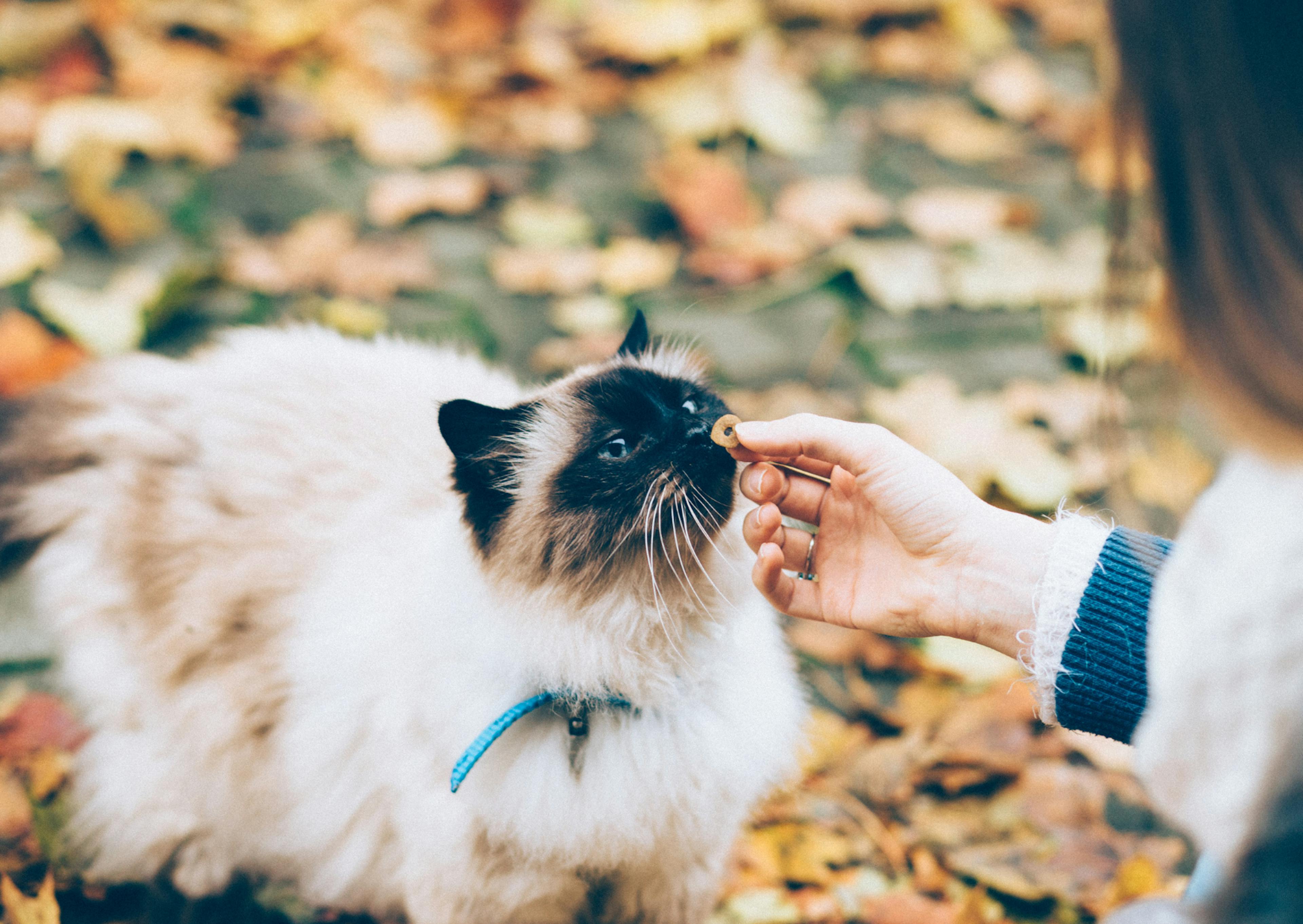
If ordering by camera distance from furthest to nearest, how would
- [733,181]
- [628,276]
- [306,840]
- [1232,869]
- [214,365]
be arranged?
[733,181] < [628,276] < [214,365] < [306,840] < [1232,869]

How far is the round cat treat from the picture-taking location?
1.51m

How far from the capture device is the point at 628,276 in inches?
125

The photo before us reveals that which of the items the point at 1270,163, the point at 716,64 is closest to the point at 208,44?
the point at 716,64

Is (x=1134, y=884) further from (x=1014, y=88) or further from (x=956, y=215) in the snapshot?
(x=1014, y=88)

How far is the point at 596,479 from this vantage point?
58.9 inches

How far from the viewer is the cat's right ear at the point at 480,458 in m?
1.48

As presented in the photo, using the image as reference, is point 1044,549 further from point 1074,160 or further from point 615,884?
point 1074,160

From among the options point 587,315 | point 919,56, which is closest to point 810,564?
point 587,315

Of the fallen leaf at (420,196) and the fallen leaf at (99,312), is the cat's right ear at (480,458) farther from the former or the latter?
the fallen leaf at (420,196)

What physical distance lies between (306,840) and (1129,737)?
4.98 ft

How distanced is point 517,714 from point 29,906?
0.97 m

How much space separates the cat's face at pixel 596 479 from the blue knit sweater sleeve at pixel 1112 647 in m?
0.62

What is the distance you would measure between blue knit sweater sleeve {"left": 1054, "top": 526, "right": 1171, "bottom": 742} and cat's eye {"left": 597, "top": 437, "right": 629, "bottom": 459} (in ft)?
2.58

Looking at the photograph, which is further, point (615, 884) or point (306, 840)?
point (306, 840)
